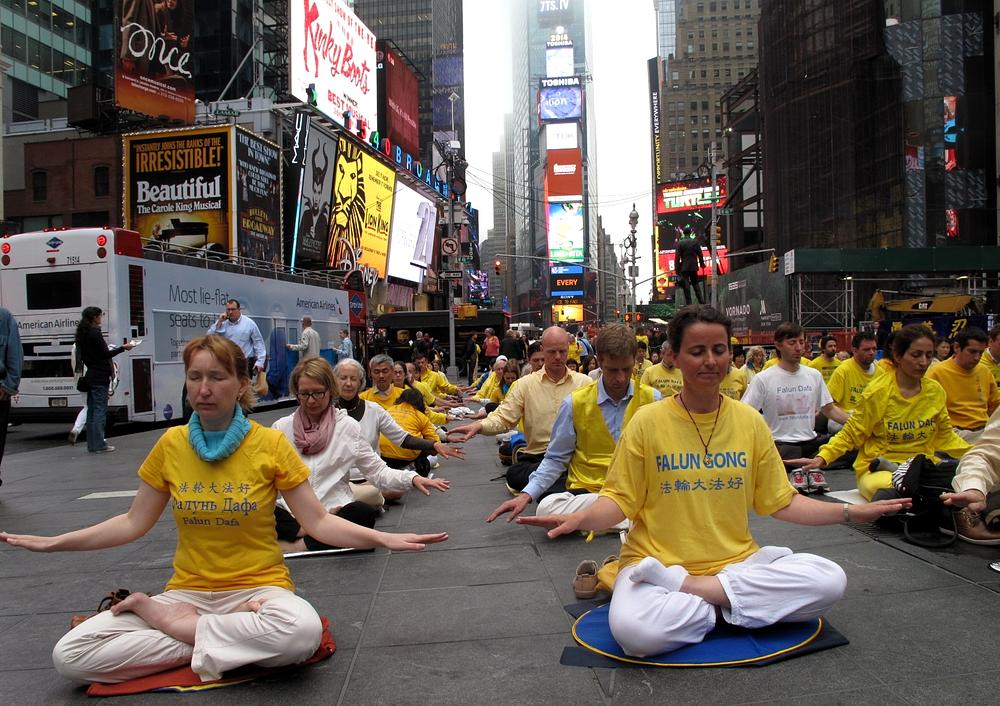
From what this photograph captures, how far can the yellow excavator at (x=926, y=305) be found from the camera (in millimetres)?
26375

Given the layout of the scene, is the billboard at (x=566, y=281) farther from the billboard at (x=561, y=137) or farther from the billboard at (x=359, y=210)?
the billboard at (x=359, y=210)

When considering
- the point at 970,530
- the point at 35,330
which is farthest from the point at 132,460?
the point at 970,530

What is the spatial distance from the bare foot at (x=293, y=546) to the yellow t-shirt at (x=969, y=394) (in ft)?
18.3

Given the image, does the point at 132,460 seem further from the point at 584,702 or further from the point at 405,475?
the point at 584,702

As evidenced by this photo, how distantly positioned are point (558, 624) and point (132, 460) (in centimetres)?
857

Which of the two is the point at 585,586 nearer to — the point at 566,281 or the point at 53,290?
the point at 53,290

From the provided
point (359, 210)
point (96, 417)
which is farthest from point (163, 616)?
point (359, 210)

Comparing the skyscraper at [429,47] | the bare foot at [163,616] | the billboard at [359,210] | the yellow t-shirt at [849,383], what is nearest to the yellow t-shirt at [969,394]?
the yellow t-shirt at [849,383]

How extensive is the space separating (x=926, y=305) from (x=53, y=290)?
84.6 ft

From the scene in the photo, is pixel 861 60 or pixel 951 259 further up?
pixel 861 60

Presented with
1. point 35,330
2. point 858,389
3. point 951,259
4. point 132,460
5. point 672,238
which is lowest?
point 132,460

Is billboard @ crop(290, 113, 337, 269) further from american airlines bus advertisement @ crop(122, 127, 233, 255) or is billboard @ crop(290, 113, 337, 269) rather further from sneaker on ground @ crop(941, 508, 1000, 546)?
sneaker on ground @ crop(941, 508, 1000, 546)

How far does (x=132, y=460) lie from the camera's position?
10.8 m

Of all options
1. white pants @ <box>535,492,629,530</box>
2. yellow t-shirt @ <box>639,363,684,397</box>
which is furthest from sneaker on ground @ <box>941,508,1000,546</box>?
yellow t-shirt @ <box>639,363,684,397</box>
